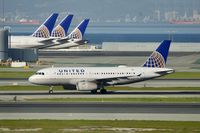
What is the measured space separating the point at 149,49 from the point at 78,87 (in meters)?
102

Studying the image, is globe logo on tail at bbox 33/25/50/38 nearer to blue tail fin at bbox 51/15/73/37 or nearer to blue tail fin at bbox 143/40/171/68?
blue tail fin at bbox 51/15/73/37

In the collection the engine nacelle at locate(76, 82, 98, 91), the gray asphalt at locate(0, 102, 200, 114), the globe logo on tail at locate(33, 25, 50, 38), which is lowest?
the gray asphalt at locate(0, 102, 200, 114)

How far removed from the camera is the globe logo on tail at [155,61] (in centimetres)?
8018

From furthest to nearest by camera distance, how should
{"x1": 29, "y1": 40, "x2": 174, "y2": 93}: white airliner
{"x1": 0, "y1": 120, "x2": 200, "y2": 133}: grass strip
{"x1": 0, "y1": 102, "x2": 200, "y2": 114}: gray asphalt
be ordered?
{"x1": 29, "y1": 40, "x2": 174, "y2": 93}: white airliner, {"x1": 0, "y1": 102, "x2": 200, "y2": 114}: gray asphalt, {"x1": 0, "y1": 120, "x2": 200, "y2": 133}: grass strip

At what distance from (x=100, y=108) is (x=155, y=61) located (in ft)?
63.7

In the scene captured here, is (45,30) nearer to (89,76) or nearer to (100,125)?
(89,76)

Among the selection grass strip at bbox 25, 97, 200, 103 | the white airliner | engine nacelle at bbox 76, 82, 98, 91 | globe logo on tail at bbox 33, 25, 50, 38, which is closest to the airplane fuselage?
the white airliner

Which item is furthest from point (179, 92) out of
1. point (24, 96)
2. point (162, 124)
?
point (162, 124)

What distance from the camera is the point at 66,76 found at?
251ft

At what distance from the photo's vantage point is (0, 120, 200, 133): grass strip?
5072cm

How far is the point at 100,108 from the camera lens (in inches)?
2454

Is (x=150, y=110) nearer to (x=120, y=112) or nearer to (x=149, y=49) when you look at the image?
(x=120, y=112)

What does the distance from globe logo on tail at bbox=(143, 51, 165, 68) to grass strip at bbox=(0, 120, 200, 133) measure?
25860 millimetres

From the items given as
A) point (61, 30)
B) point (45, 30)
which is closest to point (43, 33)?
point (45, 30)
